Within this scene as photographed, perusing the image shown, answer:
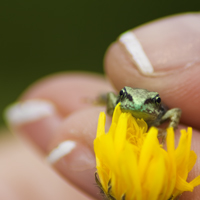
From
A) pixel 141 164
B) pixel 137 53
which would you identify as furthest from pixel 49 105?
pixel 141 164

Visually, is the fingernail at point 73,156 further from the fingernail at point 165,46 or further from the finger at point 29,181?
the finger at point 29,181

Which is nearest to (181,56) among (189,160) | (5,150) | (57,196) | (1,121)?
(189,160)

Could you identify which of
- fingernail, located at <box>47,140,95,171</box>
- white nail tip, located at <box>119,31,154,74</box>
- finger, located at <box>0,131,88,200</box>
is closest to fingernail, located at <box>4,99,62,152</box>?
finger, located at <box>0,131,88,200</box>

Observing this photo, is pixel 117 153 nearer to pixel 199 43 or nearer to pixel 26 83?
pixel 199 43

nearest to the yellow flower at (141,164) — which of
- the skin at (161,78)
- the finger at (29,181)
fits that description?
the skin at (161,78)

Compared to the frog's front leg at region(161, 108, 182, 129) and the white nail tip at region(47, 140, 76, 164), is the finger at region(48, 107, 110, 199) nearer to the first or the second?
the white nail tip at region(47, 140, 76, 164)

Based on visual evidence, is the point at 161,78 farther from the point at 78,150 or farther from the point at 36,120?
the point at 36,120
